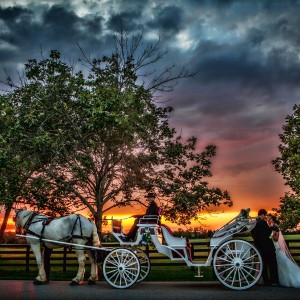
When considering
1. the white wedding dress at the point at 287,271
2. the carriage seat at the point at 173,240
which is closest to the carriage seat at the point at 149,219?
the carriage seat at the point at 173,240

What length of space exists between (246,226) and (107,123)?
276 inches

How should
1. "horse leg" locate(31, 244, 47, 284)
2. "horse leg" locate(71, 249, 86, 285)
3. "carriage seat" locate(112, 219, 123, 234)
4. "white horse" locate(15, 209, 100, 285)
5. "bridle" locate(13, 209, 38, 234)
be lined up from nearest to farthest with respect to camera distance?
"carriage seat" locate(112, 219, 123, 234), "horse leg" locate(71, 249, 86, 285), "horse leg" locate(31, 244, 47, 284), "white horse" locate(15, 209, 100, 285), "bridle" locate(13, 209, 38, 234)

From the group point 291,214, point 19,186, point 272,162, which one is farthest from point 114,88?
point 272,162

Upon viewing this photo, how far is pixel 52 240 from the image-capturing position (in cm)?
1243

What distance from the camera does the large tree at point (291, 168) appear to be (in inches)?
875

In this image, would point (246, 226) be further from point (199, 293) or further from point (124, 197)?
point (124, 197)

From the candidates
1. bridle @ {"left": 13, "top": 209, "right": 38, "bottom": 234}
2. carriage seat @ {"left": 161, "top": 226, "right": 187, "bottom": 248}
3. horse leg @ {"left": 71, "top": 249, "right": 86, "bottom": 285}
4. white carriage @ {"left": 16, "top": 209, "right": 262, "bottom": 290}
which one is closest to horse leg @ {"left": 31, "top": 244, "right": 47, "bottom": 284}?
bridle @ {"left": 13, "top": 209, "right": 38, "bottom": 234}

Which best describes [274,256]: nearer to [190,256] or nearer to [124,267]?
[190,256]

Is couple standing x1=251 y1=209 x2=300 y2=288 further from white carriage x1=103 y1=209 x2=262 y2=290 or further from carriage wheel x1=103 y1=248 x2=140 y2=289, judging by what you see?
carriage wheel x1=103 y1=248 x2=140 y2=289

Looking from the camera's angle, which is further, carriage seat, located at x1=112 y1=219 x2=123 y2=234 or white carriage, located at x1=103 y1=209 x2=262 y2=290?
carriage seat, located at x1=112 y1=219 x2=123 y2=234

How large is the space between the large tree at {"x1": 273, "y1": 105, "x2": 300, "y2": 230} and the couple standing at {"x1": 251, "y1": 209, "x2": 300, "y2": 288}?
10.8 metres

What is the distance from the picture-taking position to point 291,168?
24.8m

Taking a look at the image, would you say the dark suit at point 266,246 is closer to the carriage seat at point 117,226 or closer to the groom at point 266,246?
the groom at point 266,246

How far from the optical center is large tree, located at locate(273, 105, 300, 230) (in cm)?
2223
